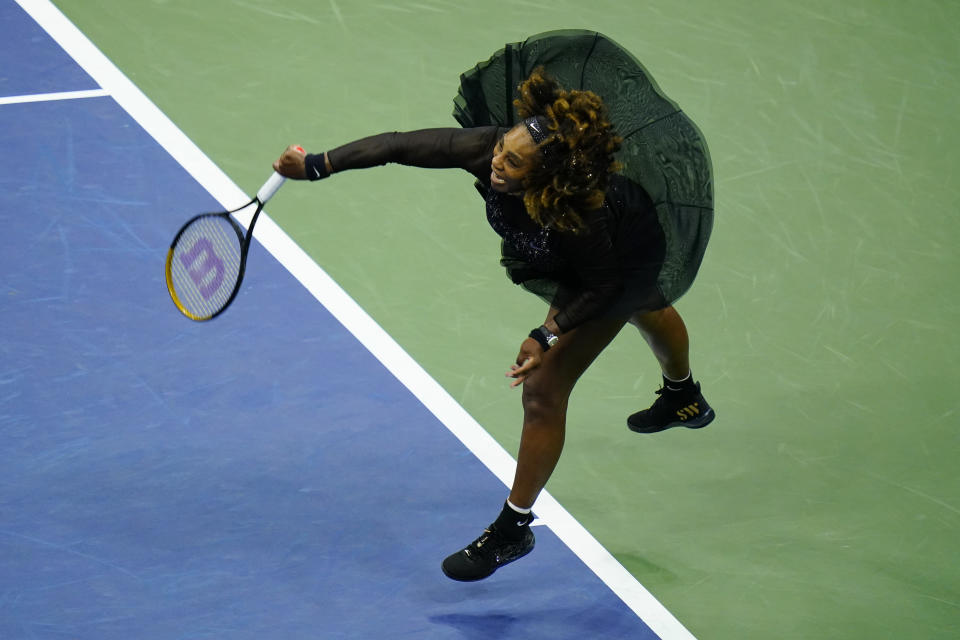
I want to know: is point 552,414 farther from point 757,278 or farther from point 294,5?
point 294,5

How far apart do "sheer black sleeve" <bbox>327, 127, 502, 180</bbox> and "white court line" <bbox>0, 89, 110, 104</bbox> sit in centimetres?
356

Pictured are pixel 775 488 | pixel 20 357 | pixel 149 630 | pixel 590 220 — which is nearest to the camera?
pixel 590 220

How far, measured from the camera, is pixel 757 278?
253 inches

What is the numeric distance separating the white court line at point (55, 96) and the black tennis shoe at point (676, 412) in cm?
378

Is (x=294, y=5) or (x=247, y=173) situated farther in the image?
(x=294, y=5)

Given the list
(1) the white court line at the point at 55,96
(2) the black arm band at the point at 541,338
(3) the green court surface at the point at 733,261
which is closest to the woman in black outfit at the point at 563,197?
(2) the black arm band at the point at 541,338

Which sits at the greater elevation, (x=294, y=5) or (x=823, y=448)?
(x=294, y=5)

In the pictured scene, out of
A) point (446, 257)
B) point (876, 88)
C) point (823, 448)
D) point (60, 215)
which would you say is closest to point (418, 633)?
point (823, 448)

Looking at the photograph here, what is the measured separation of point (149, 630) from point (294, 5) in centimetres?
507

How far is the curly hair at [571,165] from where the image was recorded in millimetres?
3953

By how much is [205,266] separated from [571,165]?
1499 millimetres

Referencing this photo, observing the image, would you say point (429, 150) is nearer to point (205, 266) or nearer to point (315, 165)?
point (315, 165)

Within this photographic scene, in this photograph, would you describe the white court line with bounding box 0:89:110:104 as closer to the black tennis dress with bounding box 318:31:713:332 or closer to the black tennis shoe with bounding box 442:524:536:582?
the black tennis dress with bounding box 318:31:713:332

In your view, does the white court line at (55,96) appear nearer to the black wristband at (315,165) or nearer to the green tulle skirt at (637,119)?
the green tulle skirt at (637,119)
